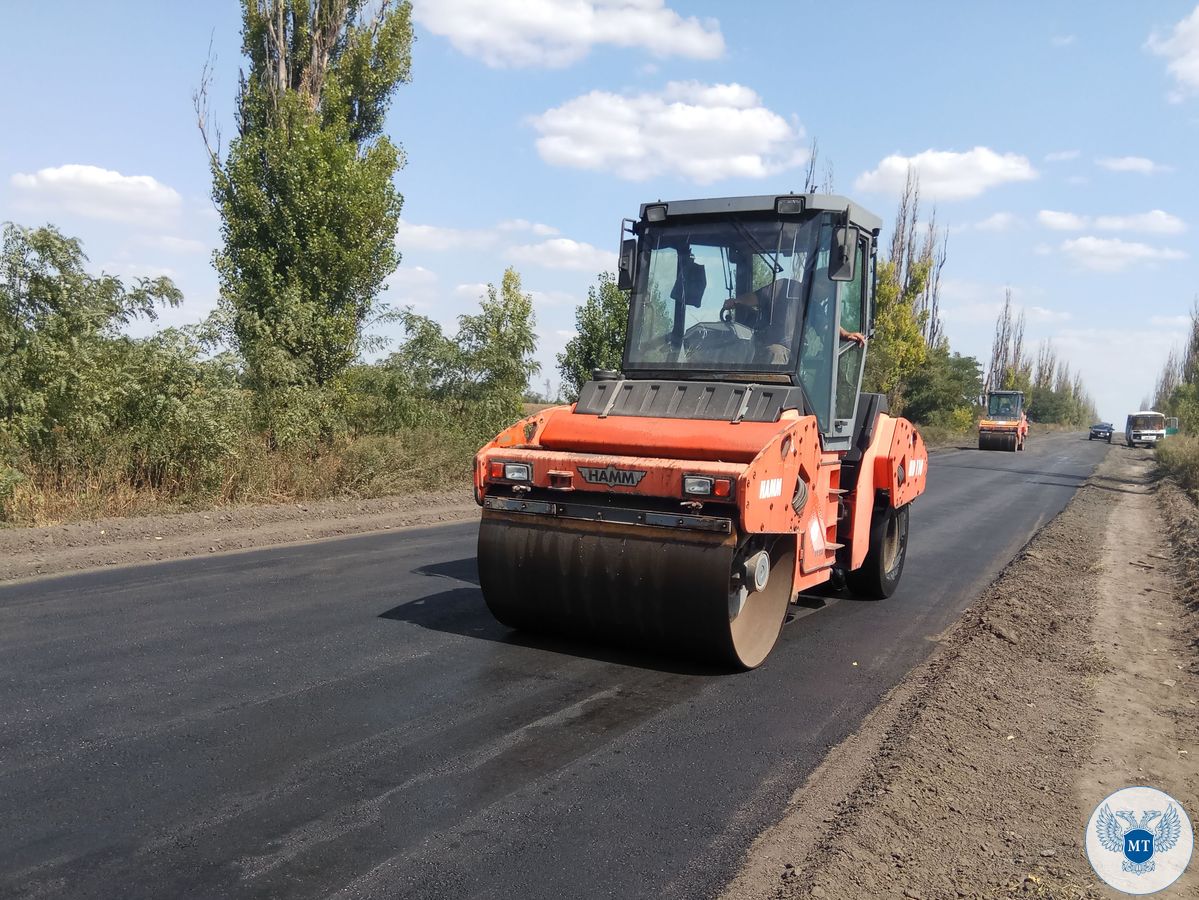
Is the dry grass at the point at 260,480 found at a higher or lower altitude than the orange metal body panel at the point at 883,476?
lower

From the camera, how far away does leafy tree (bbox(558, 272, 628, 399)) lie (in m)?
23.2

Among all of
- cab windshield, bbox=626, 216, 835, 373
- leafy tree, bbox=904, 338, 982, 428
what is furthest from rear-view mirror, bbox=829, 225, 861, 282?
leafy tree, bbox=904, 338, 982, 428

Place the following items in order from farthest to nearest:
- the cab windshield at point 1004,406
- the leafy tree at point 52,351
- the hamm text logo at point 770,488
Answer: the cab windshield at point 1004,406 → the leafy tree at point 52,351 → the hamm text logo at point 770,488

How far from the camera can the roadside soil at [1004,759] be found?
133 inches

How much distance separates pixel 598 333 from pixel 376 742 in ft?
63.7

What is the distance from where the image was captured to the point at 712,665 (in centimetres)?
592

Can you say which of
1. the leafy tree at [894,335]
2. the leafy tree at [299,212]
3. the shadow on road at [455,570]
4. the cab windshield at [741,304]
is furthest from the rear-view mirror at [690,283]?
the leafy tree at [894,335]

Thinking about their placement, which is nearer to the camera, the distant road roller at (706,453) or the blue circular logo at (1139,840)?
the blue circular logo at (1139,840)

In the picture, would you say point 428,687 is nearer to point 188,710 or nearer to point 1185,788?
point 188,710

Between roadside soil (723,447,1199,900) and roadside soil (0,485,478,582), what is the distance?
6.78 metres

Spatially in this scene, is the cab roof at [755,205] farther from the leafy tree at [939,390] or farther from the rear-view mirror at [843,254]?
the leafy tree at [939,390]

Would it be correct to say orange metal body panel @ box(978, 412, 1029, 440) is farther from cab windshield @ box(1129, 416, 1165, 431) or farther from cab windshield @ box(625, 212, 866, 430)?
cab windshield @ box(625, 212, 866, 430)

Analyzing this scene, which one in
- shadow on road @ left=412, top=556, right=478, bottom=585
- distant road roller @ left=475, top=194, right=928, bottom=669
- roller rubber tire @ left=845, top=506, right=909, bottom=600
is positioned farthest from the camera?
shadow on road @ left=412, top=556, right=478, bottom=585

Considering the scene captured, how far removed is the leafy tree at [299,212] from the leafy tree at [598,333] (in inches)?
226
